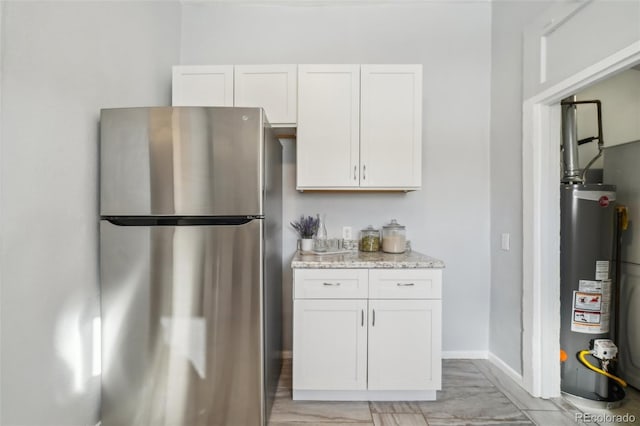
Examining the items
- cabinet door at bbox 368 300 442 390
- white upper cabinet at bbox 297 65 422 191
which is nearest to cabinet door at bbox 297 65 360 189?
white upper cabinet at bbox 297 65 422 191

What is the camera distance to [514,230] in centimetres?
Answer: 223

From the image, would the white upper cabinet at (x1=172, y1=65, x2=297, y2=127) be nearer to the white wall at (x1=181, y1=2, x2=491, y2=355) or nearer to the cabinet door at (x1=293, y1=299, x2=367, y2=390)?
the white wall at (x1=181, y1=2, x2=491, y2=355)

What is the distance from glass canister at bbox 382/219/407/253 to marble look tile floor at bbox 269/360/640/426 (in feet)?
3.25

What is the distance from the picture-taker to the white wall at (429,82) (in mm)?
2549

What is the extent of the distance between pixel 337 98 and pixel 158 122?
3.89 feet

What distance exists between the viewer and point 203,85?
2215 millimetres

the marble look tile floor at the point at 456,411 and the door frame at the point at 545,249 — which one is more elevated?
the door frame at the point at 545,249

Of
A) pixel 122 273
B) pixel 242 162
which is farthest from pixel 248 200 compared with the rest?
pixel 122 273

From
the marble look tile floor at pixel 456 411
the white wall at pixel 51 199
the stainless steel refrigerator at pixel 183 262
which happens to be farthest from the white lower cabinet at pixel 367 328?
the white wall at pixel 51 199

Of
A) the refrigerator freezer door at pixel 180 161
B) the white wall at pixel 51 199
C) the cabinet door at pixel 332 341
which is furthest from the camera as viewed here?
the cabinet door at pixel 332 341

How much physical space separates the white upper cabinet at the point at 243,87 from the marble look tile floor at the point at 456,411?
6.10 feet

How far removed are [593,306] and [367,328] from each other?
1.41 m
